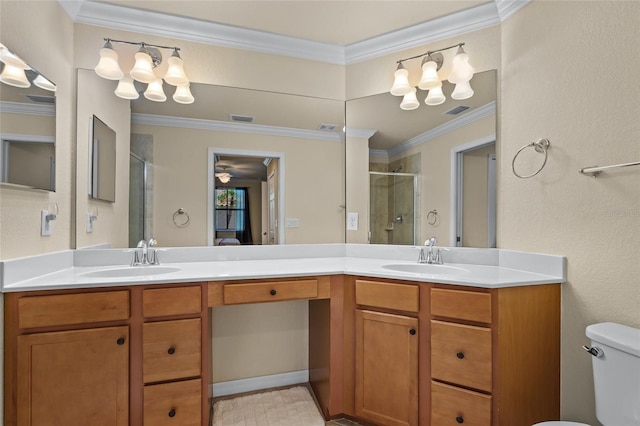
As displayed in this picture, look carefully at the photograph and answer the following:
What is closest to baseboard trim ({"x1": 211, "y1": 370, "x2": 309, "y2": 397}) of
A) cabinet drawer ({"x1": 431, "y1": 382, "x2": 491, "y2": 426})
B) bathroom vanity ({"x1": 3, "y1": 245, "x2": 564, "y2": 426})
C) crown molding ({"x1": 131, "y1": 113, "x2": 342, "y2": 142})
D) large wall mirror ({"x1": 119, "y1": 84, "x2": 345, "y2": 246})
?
bathroom vanity ({"x1": 3, "y1": 245, "x2": 564, "y2": 426})

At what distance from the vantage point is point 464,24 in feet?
6.46

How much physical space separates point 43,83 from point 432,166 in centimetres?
209

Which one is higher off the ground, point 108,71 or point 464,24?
point 464,24

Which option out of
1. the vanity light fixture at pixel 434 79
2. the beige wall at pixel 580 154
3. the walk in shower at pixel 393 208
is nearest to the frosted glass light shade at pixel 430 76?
the vanity light fixture at pixel 434 79

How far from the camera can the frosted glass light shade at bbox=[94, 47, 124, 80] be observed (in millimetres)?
1805

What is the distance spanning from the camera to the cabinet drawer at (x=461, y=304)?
4.77ft

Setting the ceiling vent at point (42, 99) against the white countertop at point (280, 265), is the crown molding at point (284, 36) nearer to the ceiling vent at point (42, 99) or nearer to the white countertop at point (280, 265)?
the ceiling vent at point (42, 99)

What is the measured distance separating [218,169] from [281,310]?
1.03 m

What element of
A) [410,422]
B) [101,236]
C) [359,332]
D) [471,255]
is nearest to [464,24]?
[471,255]

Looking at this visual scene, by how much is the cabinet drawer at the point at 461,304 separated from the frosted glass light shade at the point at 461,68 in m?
1.24

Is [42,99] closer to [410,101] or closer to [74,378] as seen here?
[74,378]

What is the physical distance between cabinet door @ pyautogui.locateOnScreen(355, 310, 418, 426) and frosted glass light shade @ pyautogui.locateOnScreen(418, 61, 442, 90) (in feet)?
4.53

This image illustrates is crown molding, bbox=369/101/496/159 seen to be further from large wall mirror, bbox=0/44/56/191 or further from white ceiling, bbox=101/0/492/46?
large wall mirror, bbox=0/44/56/191

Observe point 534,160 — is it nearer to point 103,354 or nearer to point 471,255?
point 471,255
